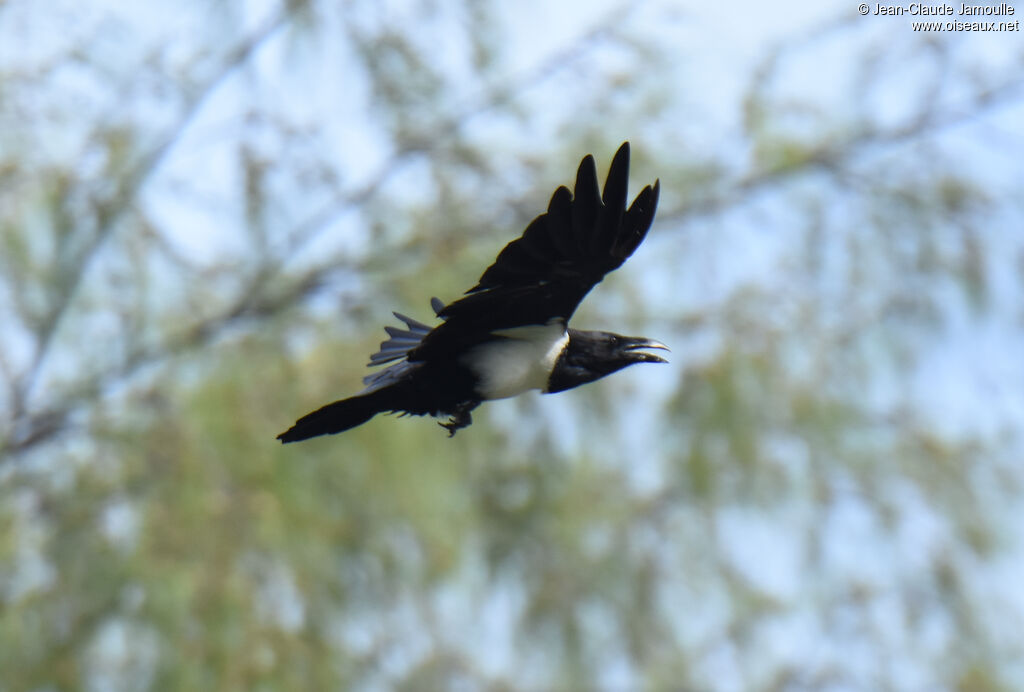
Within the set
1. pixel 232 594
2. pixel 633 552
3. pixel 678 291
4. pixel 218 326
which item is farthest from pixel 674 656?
pixel 218 326

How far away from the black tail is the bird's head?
408 mm

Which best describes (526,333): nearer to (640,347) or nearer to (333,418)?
(640,347)

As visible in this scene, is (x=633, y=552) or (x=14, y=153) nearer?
(x=14, y=153)

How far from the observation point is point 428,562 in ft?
13.2

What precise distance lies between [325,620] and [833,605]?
183 cm

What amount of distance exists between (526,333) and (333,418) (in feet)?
1.43

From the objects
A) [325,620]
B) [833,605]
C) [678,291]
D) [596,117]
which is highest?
[596,117]

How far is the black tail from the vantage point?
2275 millimetres

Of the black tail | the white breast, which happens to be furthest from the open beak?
the black tail

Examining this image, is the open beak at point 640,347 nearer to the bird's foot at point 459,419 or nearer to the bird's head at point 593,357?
the bird's head at point 593,357

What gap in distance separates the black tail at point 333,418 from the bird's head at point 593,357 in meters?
0.41

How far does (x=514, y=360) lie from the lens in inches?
98.9

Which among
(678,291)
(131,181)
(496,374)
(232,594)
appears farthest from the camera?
(678,291)

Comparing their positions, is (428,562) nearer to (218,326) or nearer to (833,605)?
(218,326)
